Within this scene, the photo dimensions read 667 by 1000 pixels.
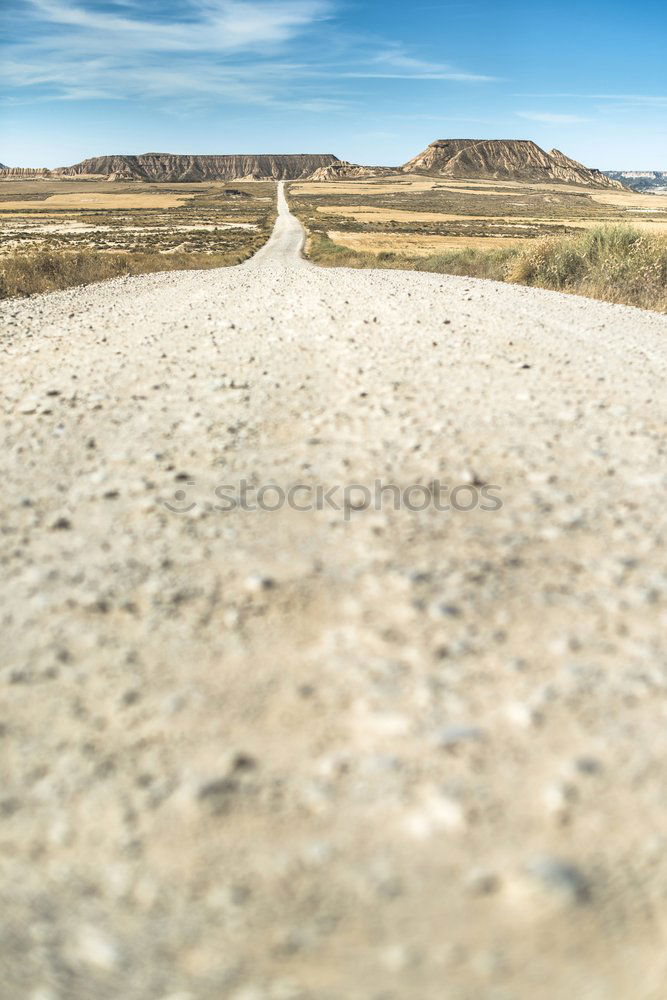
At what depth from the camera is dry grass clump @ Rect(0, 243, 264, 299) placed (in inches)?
→ 796

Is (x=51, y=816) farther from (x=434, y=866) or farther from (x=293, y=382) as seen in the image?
(x=293, y=382)

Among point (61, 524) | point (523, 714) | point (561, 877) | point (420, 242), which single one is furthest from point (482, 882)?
point (420, 242)

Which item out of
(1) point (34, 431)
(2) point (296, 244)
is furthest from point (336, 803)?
(2) point (296, 244)

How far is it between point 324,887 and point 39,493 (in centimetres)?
360

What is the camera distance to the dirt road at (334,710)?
2.01 m

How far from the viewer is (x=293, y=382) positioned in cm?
767

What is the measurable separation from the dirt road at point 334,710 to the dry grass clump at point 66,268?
16.2 metres

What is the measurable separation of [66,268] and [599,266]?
16.7 meters

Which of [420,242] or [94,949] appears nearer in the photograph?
[94,949]

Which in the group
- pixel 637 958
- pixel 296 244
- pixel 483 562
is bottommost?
pixel 637 958

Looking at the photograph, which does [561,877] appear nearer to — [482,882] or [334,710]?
[482,882]

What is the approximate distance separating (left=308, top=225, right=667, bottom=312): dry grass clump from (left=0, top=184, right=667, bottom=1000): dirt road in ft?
41.2

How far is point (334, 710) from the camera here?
285 cm

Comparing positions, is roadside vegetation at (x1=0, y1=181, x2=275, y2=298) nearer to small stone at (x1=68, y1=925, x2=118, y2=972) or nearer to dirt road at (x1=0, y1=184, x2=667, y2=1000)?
dirt road at (x1=0, y1=184, x2=667, y2=1000)
